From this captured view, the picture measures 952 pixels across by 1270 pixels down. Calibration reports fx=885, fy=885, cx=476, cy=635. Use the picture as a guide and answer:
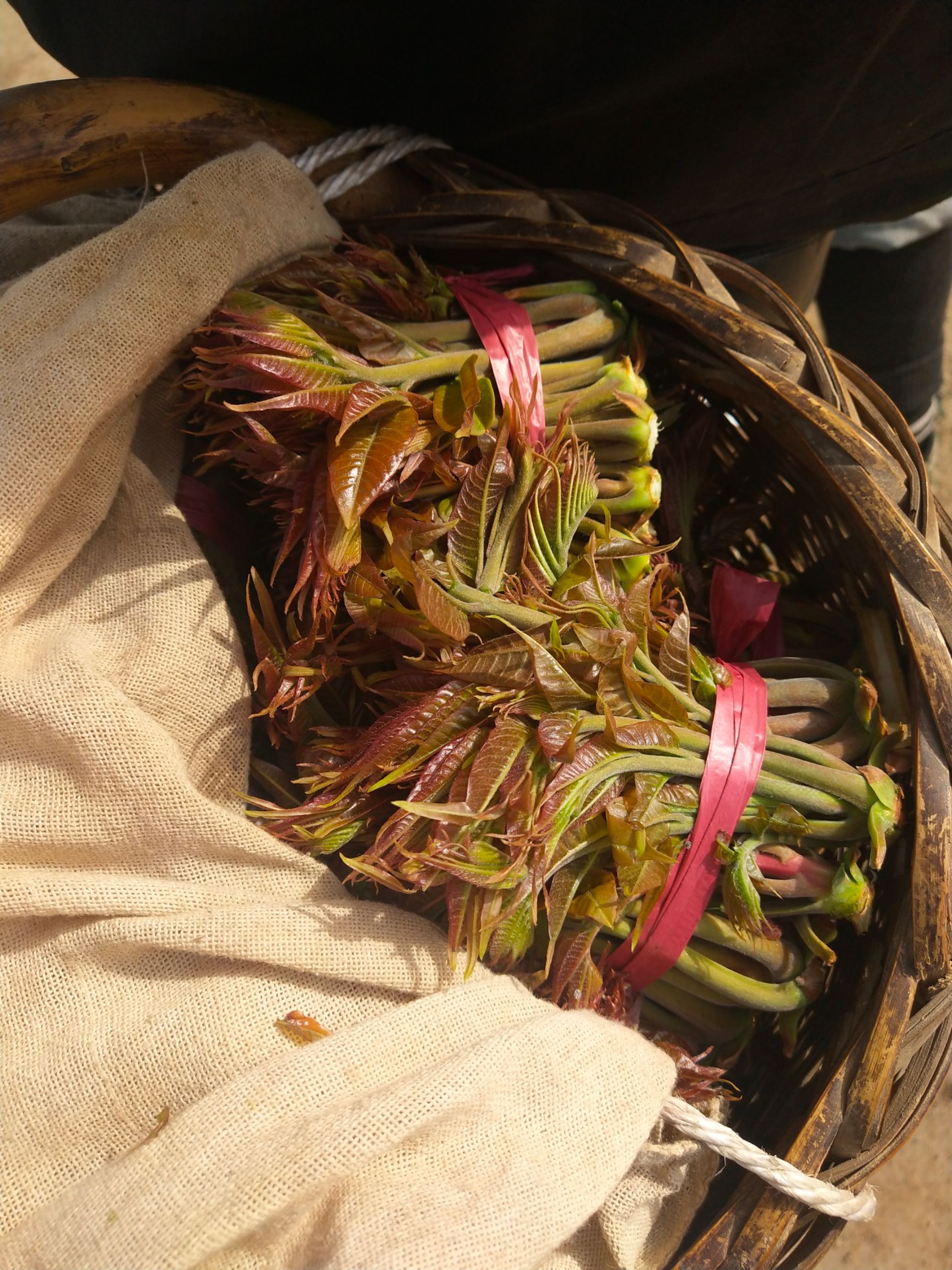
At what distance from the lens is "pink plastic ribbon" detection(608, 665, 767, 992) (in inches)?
29.0

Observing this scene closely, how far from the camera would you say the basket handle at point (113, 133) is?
2.45ft

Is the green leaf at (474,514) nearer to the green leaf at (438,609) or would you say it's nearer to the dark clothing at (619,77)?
the green leaf at (438,609)

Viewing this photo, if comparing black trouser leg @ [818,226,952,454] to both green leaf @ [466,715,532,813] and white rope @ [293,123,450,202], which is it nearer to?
white rope @ [293,123,450,202]

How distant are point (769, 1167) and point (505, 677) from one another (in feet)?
1.47

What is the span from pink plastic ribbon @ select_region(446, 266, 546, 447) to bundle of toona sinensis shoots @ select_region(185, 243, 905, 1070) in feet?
0.04

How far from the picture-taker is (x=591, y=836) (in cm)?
72

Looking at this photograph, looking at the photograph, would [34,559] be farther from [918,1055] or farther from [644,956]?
[918,1055]

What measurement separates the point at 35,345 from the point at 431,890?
1.89 feet

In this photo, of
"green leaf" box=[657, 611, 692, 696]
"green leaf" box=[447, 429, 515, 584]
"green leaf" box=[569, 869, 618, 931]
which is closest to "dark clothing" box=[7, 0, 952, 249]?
"green leaf" box=[447, 429, 515, 584]

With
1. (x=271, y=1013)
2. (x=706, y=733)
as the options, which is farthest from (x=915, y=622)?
(x=271, y=1013)

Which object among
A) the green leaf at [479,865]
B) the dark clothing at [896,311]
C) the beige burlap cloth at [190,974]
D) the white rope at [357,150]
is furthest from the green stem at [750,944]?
the dark clothing at [896,311]

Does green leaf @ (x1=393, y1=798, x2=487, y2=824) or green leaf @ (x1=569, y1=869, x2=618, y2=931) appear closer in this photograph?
green leaf @ (x1=393, y1=798, x2=487, y2=824)

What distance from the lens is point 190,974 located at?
73 cm

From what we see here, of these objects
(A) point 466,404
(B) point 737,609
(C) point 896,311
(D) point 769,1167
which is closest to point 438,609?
(A) point 466,404
